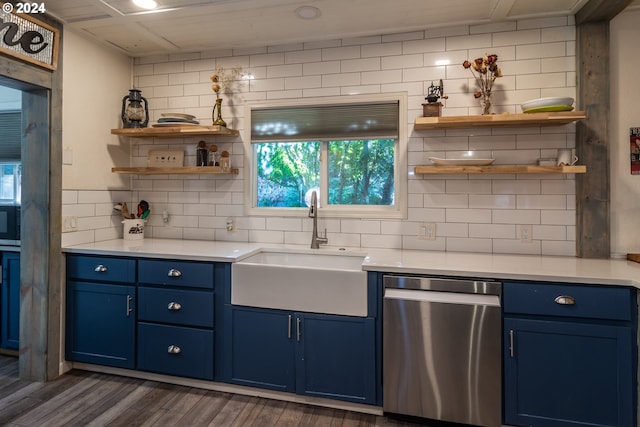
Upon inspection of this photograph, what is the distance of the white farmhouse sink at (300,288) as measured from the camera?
6.67 ft

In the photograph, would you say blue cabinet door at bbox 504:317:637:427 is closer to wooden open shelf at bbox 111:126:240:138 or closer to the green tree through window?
the green tree through window

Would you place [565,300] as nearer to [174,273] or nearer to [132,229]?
[174,273]

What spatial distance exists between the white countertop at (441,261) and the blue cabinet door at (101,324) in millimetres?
279

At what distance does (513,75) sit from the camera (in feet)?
7.93

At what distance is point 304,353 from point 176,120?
194cm

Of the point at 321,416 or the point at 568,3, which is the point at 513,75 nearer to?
the point at 568,3

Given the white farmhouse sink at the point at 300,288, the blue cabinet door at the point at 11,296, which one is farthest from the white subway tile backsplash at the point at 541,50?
the blue cabinet door at the point at 11,296

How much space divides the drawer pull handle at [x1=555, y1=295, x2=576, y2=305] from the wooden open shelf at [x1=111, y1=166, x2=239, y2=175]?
226 centimetres

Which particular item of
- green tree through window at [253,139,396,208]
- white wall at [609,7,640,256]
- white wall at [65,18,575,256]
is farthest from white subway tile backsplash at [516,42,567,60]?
green tree through window at [253,139,396,208]

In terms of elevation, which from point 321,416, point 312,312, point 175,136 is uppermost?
point 175,136

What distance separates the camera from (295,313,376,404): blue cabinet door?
2023 mm

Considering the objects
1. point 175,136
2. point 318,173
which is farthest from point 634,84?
point 175,136

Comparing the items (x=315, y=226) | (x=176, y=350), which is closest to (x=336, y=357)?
(x=315, y=226)

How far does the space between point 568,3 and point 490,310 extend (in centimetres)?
194
